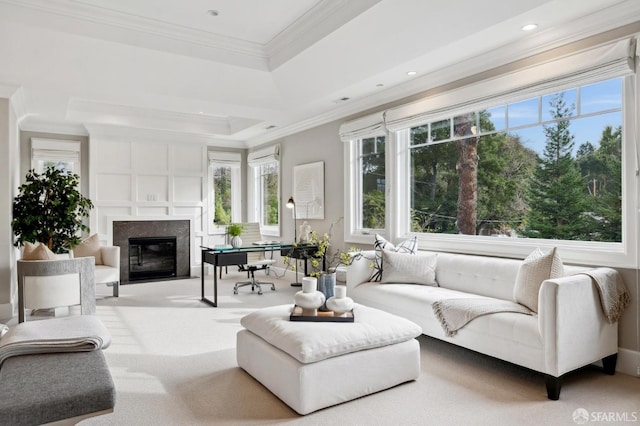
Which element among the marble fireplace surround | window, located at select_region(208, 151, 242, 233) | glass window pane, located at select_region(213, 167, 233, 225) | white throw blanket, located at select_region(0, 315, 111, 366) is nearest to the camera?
white throw blanket, located at select_region(0, 315, 111, 366)

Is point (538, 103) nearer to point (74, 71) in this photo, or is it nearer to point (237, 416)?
point (237, 416)

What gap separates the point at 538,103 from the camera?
3.81 metres

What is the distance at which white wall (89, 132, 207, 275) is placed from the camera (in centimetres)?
690

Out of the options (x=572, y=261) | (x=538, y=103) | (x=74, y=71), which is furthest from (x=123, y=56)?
(x=572, y=261)

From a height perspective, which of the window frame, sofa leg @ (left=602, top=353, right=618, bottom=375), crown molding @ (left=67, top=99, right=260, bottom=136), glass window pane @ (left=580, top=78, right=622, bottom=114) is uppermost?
crown molding @ (left=67, top=99, right=260, bottom=136)

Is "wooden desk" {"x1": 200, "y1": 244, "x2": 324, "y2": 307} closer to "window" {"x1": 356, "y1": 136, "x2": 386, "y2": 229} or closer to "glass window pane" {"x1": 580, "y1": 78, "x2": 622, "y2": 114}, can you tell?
"window" {"x1": 356, "y1": 136, "x2": 386, "y2": 229}

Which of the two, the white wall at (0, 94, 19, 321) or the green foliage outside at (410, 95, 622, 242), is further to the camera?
the white wall at (0, 94, 19, 321)

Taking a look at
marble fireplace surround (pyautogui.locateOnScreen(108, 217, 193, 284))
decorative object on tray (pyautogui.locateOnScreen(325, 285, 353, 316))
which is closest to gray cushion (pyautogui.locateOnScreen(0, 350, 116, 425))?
decorative object on tray (pyautogui.locateOnScreen(325, 285, 353, 316))

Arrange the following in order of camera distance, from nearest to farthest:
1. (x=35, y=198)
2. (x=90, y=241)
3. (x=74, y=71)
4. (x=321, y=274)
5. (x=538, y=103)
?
(x=321, y=274) < (x=538, y=103) < (x=74, y=71) < (x=35, y=198) < (x=90, y=241)

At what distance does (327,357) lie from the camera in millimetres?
2500

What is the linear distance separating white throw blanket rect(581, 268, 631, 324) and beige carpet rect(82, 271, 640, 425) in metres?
0.46

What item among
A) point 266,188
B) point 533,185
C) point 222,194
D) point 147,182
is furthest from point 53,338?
point 222,194

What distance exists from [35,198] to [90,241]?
0.97 m

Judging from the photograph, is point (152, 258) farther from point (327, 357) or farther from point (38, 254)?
point (327, 357)
